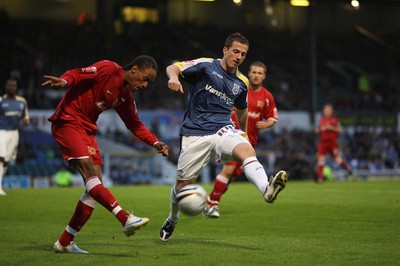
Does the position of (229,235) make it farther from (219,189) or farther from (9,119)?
(9,119)

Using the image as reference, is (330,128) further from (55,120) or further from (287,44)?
(287,44)

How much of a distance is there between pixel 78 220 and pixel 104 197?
0.62 meters

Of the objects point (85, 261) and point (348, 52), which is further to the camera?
point (348, 52)

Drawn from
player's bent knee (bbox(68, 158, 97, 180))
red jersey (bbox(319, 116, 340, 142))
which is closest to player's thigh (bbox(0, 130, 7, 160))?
player's bent knee (bbox(68, 158, 97, 180))

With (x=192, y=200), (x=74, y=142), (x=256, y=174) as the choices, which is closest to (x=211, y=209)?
(x=256, y=174)

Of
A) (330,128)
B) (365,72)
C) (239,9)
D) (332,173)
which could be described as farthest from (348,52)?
(330,128)

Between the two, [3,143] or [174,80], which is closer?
[174,80]

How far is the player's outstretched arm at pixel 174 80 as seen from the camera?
825 centimetres

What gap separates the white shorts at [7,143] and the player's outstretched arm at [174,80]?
10763 millimetres

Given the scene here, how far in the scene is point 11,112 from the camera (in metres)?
18.8

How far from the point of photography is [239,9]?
171ft

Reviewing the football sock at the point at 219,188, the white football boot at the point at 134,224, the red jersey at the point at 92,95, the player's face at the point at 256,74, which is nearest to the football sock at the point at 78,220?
the red jersey at the point at 92,95

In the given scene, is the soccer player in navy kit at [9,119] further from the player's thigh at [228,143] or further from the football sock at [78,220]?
the player's thigh at [228,143]

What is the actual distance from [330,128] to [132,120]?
1911 centimetres
